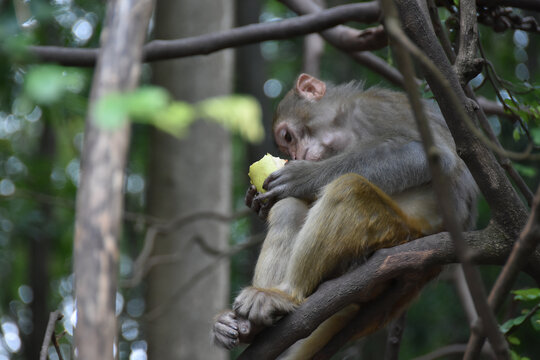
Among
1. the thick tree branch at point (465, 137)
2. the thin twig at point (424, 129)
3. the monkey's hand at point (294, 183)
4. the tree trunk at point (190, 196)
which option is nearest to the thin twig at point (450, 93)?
the thin twig at point (424, 129)

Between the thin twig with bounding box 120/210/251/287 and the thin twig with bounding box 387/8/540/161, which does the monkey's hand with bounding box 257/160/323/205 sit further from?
the thin twig with bounding box 387/8/540/161

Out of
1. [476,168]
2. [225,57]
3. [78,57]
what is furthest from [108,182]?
[225,57]

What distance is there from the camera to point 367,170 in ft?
16.1

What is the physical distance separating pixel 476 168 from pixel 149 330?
273 inches

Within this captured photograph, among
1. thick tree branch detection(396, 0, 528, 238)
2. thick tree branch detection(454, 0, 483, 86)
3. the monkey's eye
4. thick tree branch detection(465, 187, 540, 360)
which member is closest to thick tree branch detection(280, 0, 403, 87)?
the monkey's eye

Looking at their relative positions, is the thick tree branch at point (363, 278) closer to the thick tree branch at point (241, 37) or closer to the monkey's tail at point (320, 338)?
the monkey's tail at point (320, 338)

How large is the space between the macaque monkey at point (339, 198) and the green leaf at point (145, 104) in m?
2.75

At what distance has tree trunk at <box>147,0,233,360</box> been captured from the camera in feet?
30.1

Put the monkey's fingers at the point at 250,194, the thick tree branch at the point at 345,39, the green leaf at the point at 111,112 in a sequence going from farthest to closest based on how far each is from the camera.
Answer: the thick tree branch at the point at 345,39
the monkey's fingers at the point at 250,194
the green leaf at the point at 111,112

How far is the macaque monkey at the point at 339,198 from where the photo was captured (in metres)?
4.40

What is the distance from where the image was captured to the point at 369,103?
5.45 metres

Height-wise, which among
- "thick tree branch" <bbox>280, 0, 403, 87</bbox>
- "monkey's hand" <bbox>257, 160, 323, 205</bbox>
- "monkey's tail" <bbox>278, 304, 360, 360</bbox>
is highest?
"thick tree branch" <bbox>280, 0, 403, 87</bbox>

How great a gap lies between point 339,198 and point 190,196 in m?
5.37

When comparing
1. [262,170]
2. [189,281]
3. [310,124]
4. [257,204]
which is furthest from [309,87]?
[189,281]
